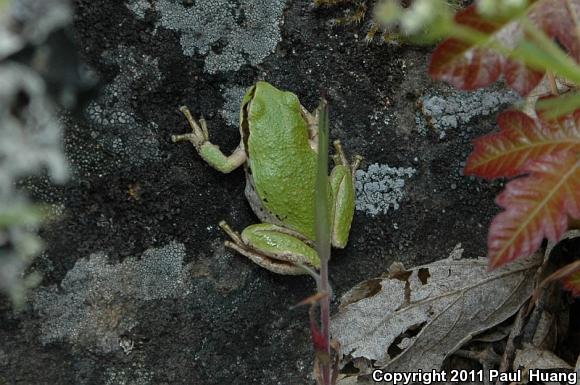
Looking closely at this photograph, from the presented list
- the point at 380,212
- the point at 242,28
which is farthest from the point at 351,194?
the point at 242,28

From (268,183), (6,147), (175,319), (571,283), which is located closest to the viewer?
(6,147)

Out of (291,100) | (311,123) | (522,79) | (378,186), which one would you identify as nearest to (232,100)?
(291,100)

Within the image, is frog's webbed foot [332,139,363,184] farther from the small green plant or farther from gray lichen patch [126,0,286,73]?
the small green plant

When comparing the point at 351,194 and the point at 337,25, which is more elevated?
the point at 337,25

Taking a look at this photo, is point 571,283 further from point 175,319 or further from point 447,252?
point 175,319

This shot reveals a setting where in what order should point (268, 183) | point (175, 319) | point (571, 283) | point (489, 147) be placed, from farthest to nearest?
point (268, 183) < point (175, 319) < point (571, 283) < point (489, 147)

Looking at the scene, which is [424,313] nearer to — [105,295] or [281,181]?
[281,181]
